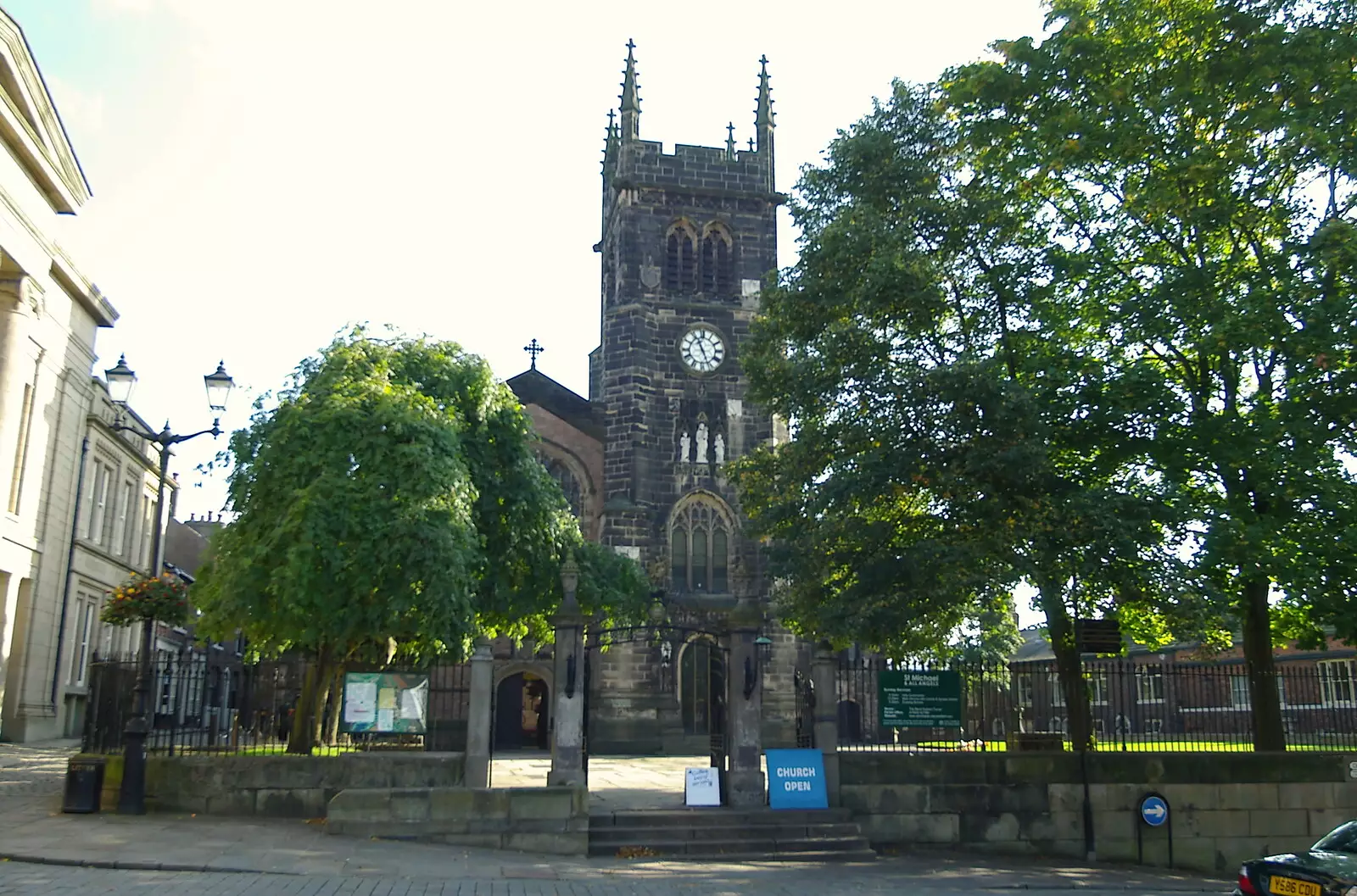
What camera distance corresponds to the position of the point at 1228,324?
1612cm

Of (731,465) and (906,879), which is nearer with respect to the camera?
(906,879)

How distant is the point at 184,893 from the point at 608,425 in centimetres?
2930

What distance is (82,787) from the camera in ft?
52.9

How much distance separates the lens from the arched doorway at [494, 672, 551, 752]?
39.2 metres

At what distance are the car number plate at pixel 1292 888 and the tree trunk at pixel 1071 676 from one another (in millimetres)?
7730

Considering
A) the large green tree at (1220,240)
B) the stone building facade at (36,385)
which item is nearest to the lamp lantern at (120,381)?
the stone building facade at (36,385)

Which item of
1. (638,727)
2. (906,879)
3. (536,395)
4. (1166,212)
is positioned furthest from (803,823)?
(536,395)

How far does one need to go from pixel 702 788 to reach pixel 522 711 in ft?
77.1

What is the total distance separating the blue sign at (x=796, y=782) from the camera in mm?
16844

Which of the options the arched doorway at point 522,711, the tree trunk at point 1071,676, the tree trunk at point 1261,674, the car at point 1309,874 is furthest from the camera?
the arched doorway at point 522,711

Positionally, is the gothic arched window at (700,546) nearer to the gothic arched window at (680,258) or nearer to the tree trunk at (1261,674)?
the gothic arched window at (680,258)

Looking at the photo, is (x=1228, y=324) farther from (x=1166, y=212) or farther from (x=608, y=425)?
(x=608, y=425)

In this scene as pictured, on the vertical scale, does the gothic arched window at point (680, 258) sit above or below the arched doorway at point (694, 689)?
above

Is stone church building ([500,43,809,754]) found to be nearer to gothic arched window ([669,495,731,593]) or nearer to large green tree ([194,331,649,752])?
gothic arched window ([669,495,731,593])
